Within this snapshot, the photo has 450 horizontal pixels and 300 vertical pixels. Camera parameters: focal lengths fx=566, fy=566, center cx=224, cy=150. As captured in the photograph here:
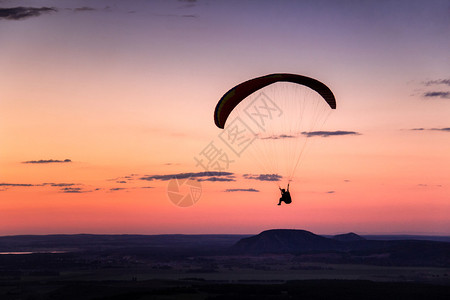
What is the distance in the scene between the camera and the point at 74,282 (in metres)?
197

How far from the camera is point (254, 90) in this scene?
48.3 metres

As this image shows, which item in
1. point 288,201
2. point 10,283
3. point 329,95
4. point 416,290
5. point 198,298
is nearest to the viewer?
point 288,201

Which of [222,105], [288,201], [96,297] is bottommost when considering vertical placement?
[96,297]

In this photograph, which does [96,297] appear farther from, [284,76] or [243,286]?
[284,76]

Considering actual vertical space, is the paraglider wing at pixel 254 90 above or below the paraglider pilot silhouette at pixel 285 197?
above

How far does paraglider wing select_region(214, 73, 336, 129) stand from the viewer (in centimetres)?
4700

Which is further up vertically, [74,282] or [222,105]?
[222,105]

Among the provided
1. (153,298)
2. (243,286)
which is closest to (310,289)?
(243,286)

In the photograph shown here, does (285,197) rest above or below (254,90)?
below

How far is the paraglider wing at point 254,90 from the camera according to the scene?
47000 millimetres

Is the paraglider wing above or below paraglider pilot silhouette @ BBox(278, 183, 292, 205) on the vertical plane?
above

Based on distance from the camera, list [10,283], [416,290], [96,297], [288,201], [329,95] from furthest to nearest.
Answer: [10,283] < [416,290] < [96,297] < [329,95] < [288,201]

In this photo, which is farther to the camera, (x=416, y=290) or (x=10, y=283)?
(x=10, y=283)

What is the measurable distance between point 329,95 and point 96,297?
122542 millimetres
